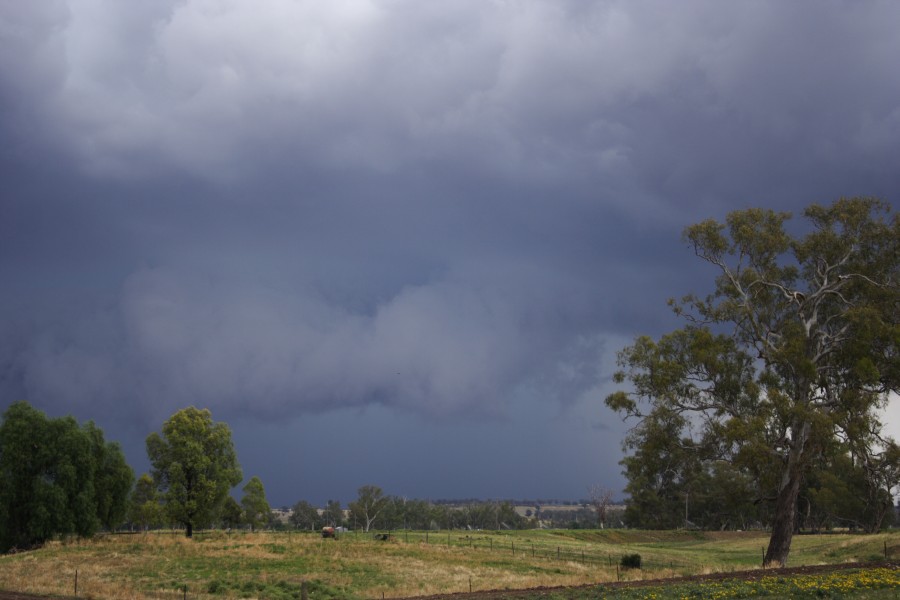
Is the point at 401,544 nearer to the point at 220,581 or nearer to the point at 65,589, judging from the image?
the point at 220,581

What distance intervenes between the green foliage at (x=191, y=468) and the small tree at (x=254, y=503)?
1284 inches

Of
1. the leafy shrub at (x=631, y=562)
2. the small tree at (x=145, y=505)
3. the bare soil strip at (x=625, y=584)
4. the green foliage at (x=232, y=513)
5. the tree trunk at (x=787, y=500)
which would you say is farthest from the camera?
the green foliage at (x=232, y=513)

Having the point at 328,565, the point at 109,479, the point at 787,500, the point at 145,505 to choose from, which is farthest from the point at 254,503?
the point at 787,500

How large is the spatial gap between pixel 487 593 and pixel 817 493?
9347 centimetres

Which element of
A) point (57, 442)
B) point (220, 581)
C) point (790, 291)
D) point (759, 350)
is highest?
point (790, 291)

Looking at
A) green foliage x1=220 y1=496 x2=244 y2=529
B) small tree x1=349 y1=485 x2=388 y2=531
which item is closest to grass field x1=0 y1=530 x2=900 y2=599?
green foliage x1=220 y1=496 x2=244 y2=529

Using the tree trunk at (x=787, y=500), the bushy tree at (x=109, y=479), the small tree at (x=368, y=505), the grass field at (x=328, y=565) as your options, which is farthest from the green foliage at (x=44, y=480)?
the small tree at (x=368, y=505)

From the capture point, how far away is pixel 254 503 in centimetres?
10119

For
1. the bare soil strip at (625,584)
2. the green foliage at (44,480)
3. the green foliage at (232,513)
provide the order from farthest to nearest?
the green foliage at (232,513) → the green foliage at (44,480) → the bare soil strip at (625,584)

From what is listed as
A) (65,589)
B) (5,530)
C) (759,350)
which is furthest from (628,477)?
(65,589)

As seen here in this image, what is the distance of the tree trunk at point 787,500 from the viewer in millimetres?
43125

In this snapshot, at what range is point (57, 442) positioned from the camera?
203 feet

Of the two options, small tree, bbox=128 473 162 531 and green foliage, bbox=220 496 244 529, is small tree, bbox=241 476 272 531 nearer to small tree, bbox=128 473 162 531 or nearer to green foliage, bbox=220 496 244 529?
green foliage, bbox=220 496 244 529

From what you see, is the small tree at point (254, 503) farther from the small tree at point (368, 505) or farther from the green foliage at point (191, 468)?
the small tree at point (368, 505)
